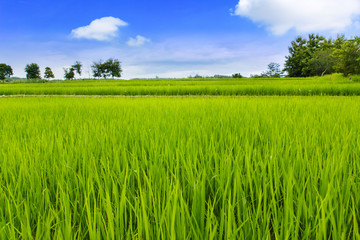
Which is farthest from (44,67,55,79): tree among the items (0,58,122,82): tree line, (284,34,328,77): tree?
(284,34,328,77): tree

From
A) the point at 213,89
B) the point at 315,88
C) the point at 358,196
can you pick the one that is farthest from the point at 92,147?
the point at 315,88

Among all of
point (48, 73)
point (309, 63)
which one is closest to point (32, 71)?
point (48, 73)

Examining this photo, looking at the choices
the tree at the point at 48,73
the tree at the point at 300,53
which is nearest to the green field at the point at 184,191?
the tree at the point at 300,53

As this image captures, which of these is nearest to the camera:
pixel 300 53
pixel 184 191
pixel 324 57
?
pixel 184 191

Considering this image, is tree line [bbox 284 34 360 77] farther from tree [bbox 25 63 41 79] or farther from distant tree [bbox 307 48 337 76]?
tree [bbox 25 63 41 79]

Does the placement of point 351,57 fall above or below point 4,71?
below

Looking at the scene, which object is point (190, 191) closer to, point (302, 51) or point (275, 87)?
point (275, 87)

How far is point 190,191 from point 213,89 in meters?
7.93

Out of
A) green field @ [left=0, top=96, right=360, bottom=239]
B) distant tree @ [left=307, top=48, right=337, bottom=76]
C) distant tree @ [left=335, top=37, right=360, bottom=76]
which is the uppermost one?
distant tree @ [left=307, top=48, right=337, bottom=76]

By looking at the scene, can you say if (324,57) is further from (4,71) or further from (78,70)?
(4,71)

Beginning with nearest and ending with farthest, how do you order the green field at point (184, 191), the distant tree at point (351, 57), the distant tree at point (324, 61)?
the green field at point (184, 191)
the distant tree at point (351, 57)
the distant tree at point (324, 61)

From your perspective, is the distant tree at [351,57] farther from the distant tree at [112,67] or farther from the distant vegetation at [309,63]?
the distant tree at [112,67]

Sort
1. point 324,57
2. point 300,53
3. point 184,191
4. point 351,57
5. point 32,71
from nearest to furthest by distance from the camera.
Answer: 1. point 184,191
2. point 351,57
3. point 324,57
4. point 300,53
5. point 32,71

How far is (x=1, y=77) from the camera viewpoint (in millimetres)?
48125
